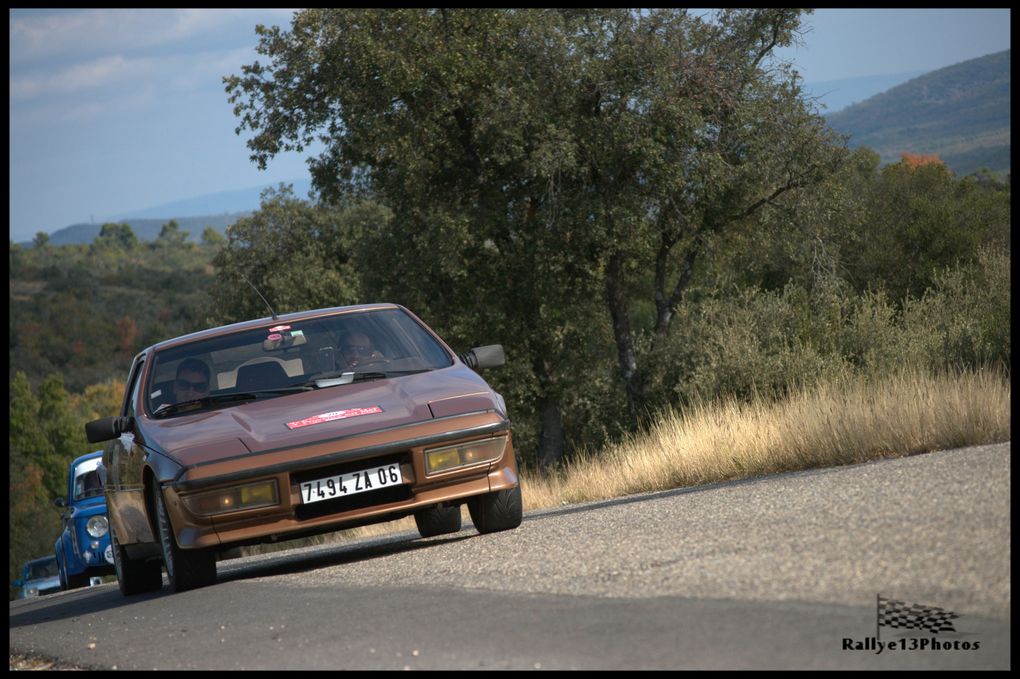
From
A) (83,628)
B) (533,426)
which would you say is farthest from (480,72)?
(83,628)

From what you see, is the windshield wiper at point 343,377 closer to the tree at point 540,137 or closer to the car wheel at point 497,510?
the car wheel at point 497,510

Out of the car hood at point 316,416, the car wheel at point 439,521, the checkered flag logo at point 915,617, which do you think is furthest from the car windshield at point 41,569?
the checkered flag logo at point 915,617

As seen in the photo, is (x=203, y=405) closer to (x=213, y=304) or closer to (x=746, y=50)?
(x=746, y=50)

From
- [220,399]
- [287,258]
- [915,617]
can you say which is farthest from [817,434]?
[287,258]

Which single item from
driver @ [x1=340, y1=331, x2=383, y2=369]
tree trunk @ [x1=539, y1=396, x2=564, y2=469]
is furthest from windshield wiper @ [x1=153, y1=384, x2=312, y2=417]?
tree trunk @ [x1=539, y1=396, x2=564, y2=469]

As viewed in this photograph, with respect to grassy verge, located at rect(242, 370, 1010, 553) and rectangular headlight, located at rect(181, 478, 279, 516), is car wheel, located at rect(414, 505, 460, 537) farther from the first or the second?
rectangular headlight, located at rect(181, 478, 279, 516)

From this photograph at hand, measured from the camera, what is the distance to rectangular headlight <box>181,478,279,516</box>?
8.32 metres

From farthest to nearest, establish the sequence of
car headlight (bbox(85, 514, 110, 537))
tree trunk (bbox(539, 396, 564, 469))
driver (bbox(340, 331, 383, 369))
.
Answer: tree trunk (bbox(539, 396, 564, 469)) < car headlight (bbox(85, 514, 110, 537)) < driver (bbox(340, 331, 383, 369))

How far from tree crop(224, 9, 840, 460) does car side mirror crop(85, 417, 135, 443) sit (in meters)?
17.3

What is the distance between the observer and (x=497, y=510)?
365 inches

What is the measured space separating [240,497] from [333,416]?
77 cm

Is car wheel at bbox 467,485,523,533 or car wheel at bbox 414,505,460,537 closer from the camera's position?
car wheel at bbox 467,485,523,533

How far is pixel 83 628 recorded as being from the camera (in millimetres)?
8352

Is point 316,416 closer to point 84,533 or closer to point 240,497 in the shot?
point 240,497
